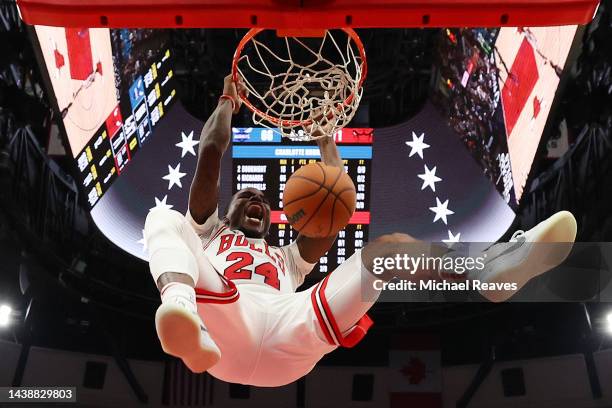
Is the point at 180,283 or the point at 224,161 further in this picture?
the point at 224,161

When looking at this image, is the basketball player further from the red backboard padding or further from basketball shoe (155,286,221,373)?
the red backboard padding

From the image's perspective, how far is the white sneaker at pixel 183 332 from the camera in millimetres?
3172

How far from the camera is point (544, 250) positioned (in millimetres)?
3854

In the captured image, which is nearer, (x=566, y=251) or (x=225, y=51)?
(x=566, y=251)

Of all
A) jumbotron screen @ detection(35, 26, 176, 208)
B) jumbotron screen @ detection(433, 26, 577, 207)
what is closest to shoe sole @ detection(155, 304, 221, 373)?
jumbotron screen @ detection(35, 26, 176, 208)

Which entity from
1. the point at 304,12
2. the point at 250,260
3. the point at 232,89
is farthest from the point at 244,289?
the point at 304,12

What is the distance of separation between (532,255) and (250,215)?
1.64m

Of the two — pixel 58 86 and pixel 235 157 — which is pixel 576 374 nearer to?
pixel 235 157

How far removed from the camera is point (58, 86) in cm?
691

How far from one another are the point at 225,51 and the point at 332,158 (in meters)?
3.63

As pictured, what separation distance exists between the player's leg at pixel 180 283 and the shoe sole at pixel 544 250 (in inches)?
48.6

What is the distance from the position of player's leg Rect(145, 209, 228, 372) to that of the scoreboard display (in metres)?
3.62

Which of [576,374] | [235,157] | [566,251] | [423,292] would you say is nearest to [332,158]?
[566,251]

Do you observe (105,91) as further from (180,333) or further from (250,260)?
(180,333)
